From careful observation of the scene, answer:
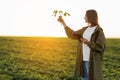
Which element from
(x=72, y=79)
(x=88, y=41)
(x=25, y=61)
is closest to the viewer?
(x=88, y=41)

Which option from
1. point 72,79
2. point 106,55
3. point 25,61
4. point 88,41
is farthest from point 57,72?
point 88,41

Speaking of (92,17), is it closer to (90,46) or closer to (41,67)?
(90,46)

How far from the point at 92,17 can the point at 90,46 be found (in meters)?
0.41

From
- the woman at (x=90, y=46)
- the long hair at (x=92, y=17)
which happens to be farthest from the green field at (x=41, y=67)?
the long hair at (x=92, y=17)

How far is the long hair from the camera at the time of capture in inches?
235

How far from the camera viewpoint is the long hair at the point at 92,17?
5.96m

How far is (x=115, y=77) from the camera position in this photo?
13.2 metres

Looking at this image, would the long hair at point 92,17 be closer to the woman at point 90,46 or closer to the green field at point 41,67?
the woman at point 90,46

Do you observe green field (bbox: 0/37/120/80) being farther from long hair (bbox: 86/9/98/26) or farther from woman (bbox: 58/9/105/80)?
long hair (bbox: 86/9/98/26)

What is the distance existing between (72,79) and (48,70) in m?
2.11

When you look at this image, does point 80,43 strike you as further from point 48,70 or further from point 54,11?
point 48,70

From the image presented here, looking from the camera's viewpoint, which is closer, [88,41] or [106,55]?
[88,41]

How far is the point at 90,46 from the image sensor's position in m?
5.86

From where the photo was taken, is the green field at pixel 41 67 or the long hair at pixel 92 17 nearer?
the long hair at pixel 92 17
